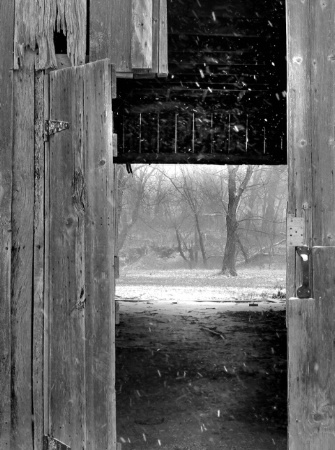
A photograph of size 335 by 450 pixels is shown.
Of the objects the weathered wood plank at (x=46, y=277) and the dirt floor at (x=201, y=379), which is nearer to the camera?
the weathered wood plank at (x=46, y=277)

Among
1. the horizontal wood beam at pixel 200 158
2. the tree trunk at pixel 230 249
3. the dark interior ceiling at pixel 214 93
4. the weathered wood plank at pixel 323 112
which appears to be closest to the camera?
the weathered wood plank at pixel 323 112

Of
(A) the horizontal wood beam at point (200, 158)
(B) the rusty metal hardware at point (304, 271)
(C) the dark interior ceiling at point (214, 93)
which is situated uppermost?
(C) the dark interior ceiling at point (214, 93)

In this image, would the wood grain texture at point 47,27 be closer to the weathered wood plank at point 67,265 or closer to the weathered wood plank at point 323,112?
the weathered wood plank at point 67,265

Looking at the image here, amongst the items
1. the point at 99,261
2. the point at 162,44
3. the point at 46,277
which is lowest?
the point at 46,277

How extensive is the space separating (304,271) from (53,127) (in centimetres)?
194

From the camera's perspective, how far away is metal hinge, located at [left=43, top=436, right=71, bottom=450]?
3.51m

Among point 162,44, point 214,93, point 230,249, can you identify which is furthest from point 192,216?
point 162,44

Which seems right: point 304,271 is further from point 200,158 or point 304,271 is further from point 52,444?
point 200,158

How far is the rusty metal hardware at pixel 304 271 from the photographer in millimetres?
3314

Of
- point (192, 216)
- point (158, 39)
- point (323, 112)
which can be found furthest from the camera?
point (192, 216)

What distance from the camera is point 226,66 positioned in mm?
6879

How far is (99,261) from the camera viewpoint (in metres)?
3.48

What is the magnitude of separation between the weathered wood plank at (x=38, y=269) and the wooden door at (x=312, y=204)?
1.67 meters

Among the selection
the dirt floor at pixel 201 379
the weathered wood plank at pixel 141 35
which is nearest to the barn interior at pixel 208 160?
the dirt floor at pixel 201 379
